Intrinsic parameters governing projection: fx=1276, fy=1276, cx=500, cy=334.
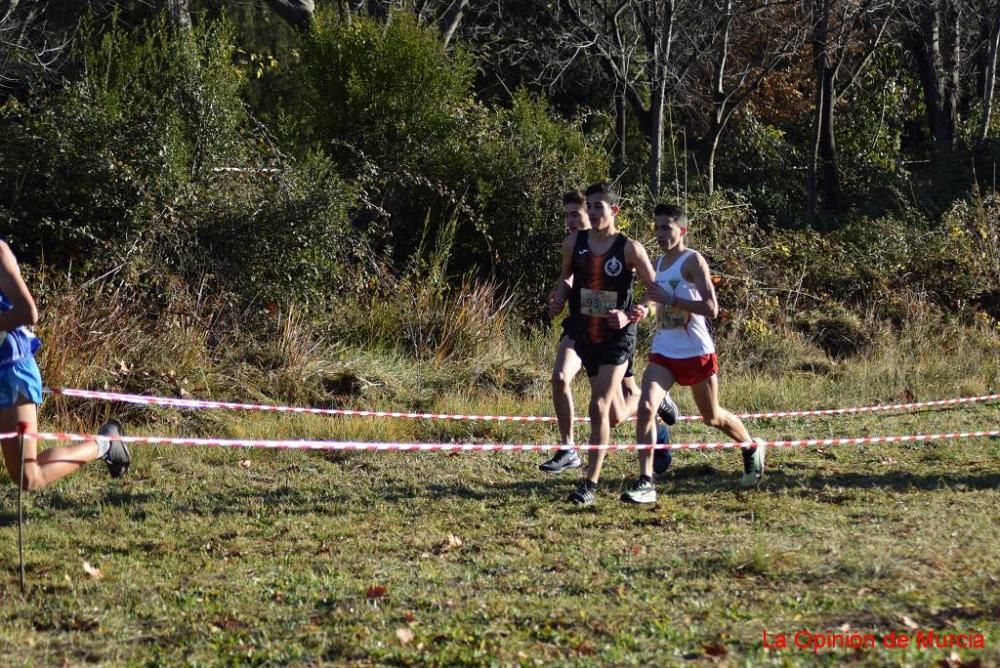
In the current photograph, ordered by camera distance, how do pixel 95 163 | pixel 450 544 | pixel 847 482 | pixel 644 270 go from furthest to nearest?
pixel 95 163 < pixel 847 482 < pixel 644 270 < pixel 450 544

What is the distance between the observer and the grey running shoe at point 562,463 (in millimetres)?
8084

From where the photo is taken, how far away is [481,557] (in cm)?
633


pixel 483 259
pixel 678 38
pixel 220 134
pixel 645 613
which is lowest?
pixel 645 613

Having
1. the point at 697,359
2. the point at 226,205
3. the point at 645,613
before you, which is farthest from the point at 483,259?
the point at 645,613

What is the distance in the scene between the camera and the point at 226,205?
12.2 m

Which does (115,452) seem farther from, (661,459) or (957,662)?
(957,662)

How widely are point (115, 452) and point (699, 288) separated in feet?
11.3

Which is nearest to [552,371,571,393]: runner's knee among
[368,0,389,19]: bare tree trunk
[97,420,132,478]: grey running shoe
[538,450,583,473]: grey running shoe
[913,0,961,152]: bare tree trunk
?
[538,450,583,473]: grey running shoe

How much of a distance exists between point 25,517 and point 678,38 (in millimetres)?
15504

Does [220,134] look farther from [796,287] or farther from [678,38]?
[678,38]

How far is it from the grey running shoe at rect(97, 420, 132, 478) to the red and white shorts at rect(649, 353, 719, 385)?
122 inches

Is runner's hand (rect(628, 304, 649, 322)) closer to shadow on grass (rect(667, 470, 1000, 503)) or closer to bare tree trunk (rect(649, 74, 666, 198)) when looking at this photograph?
shadow on grass (rect(667, 470, 1000, 503))

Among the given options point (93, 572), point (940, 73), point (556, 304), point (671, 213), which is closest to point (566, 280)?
point (556, 304)

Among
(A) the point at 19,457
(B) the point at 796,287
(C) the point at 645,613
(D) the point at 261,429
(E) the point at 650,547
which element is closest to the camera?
(C) the point at 645,613
